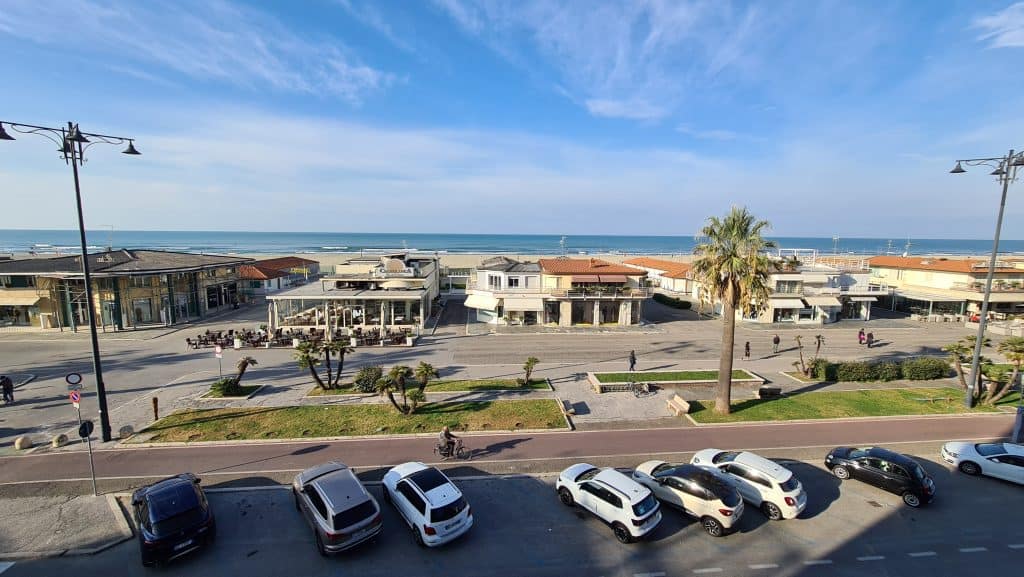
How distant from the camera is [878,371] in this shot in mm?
24984

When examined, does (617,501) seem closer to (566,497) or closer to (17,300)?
(566,497)

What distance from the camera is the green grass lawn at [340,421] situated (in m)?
17.8

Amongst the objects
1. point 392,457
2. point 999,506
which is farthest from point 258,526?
point 999,506

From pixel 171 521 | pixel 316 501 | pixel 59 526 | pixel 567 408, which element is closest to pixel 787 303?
pixel 567 408

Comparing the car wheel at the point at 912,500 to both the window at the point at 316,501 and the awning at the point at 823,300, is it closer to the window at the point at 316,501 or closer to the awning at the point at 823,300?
the window at the point at 316,501

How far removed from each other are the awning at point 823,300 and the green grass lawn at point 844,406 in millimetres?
19649

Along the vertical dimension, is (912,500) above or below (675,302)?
below

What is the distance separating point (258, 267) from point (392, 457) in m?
52.3

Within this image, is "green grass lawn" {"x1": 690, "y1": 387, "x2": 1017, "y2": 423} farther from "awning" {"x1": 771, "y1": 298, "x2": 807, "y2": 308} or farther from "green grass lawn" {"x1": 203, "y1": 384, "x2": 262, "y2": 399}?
"green grass lawn" {"x1": 203, "y1": 384, "x2": 262, "y2": 399}

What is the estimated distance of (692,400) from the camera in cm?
2186

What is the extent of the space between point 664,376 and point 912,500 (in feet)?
41.0

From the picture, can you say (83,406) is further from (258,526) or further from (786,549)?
(786,549)

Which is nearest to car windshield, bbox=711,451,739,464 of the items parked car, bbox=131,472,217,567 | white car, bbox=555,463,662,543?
white car, bbox=555,463,662,543

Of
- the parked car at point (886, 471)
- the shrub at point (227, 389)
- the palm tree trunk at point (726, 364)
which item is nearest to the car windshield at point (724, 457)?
the parked car at point (886, 471)
